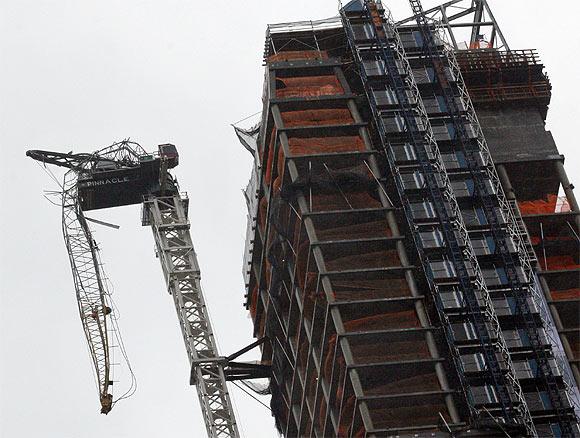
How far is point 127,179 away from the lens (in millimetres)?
168750

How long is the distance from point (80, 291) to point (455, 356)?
5182 cm

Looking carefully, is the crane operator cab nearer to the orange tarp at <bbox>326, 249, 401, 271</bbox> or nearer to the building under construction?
the building under construction

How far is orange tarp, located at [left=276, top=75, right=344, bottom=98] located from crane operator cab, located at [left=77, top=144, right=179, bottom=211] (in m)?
26.1

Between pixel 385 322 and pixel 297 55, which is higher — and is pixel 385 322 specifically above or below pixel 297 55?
below

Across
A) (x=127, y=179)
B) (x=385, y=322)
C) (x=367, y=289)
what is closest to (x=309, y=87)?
(x=367, y=289)

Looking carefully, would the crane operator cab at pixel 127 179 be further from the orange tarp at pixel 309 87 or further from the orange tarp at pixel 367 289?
the orange tarp at pixel 367 289

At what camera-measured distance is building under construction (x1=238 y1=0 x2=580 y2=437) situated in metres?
130

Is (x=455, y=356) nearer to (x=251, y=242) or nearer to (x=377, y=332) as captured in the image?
(x=377, y=332)

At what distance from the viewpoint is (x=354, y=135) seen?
141875 mm

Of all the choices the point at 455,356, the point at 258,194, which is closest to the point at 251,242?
the point at 258,194

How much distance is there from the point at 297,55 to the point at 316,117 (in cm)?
668

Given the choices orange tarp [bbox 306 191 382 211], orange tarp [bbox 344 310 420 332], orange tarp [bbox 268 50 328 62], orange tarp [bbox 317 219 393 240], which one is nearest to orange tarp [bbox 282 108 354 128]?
orange tarp [bbox 268 50 328 62]

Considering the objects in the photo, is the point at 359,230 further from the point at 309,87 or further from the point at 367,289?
the point at 309,87

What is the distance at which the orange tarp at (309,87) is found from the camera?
144375 mm
